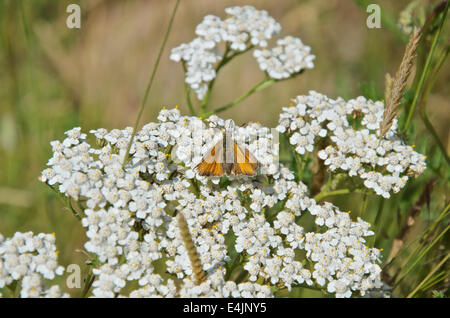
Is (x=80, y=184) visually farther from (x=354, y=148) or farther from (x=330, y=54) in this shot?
(x=330, y=54)

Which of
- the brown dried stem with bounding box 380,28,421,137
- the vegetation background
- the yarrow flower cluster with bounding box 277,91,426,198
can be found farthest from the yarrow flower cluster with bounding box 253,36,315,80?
the brown dried stem with bounding box 380,28,421,137

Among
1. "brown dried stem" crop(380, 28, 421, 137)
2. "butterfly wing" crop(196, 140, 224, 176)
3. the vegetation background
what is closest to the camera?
"brown dried stem" crop(380, 28, 421, 137)

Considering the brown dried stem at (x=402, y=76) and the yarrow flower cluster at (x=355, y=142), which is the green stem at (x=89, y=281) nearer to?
the yarrow flower cluster at (x=355, y=142)

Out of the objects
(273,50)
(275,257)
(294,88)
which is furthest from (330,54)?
(275,257)

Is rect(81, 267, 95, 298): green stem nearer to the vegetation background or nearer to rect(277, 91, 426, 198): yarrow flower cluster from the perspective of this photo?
the vegetation background

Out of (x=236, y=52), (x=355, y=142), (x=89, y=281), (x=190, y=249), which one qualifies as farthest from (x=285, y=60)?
(x=89, y=281)

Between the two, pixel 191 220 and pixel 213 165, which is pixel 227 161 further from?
pixel 191 220
